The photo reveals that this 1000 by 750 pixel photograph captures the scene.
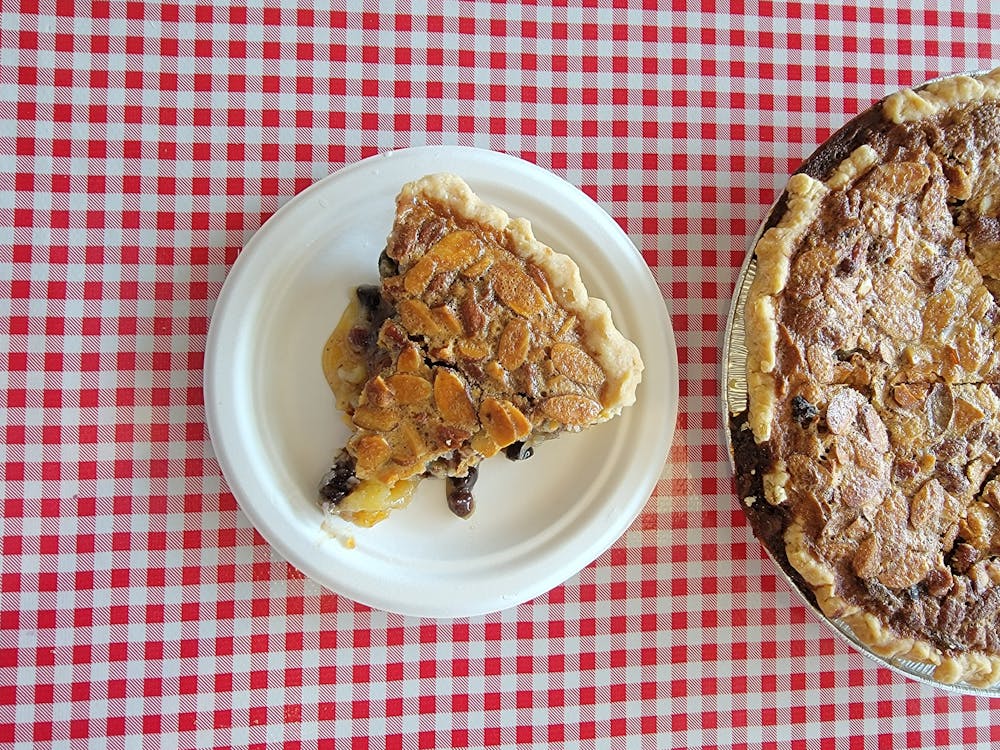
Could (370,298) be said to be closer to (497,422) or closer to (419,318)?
(419,318)

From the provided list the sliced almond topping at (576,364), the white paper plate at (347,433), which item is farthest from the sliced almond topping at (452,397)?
the white paper plate at (347,433)

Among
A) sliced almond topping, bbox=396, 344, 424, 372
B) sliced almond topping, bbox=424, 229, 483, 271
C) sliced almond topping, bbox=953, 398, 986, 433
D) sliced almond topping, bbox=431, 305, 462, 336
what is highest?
sliced almond topping, bbox=424, 229, 483, 271

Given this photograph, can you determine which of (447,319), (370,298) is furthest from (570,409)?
(370,298)

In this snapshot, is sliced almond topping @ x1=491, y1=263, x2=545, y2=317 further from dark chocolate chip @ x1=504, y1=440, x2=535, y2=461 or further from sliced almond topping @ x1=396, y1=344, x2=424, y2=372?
dark chocolate chip @ x1=504, y1=440, x2=535, y2=461

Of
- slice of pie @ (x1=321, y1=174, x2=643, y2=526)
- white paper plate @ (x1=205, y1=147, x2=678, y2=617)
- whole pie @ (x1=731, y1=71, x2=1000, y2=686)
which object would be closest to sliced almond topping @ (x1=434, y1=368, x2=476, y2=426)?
slice of pie @ (x1=321, y1=174, x2=643, y2=526)

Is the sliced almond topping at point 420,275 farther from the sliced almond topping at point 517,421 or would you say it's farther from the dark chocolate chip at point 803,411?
the dark chocolate chip at point 803,411

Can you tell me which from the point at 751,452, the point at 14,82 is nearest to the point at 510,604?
the point at 751,452
